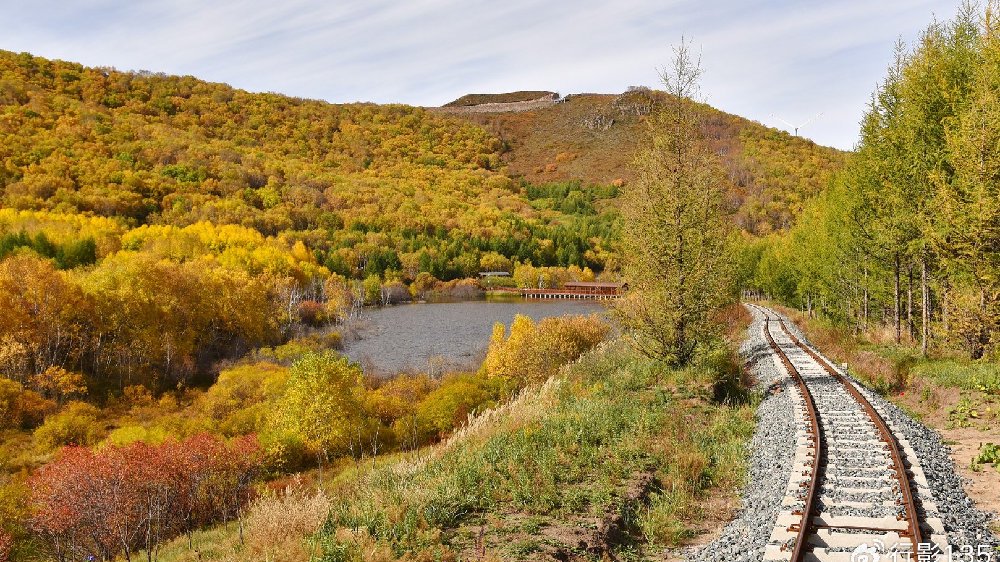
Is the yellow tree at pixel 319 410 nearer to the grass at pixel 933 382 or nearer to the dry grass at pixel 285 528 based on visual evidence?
the grass at pixel 933 382

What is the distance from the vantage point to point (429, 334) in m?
82.4

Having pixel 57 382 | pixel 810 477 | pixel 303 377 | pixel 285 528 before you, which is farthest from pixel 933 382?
pixel 57 382

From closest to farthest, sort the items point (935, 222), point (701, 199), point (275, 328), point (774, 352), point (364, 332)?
1. point (701, 199)
2. point (935, 222)
3. point (774, 352)
4. point (275, 328)
5. point (364, 332)

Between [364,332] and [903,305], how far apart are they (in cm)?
6734

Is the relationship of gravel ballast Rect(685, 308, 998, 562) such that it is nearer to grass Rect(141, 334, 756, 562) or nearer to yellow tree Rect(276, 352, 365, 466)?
grass Rect(141, 334, 756, 562)

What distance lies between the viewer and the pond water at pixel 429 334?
62.0m

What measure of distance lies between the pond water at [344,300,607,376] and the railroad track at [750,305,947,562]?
46440 millimetres

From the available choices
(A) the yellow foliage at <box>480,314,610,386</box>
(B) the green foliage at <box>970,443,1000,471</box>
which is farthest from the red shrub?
(B) the green foliage at <box>970,443,1000,471</box>

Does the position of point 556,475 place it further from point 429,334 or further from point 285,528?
point 429,334

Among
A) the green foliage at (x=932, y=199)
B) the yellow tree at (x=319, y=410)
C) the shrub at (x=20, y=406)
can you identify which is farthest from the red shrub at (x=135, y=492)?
the green foliage at (x=932, y=199)

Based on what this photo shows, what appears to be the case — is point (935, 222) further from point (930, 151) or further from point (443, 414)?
point (443, 414)

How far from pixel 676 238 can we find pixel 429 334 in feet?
219

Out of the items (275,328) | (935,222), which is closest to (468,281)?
(275,328)

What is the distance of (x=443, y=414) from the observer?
4550cm
